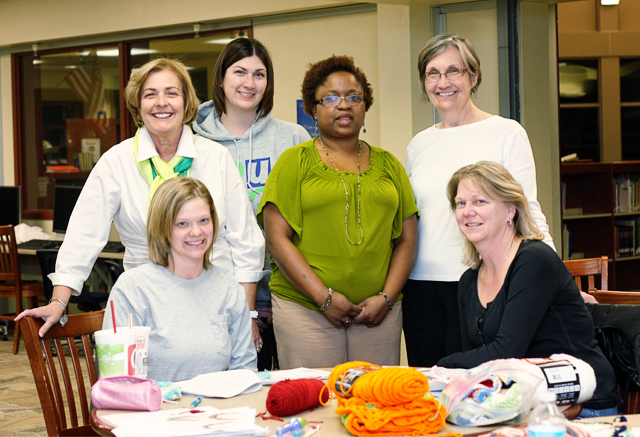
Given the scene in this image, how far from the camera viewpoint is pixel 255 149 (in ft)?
9.88

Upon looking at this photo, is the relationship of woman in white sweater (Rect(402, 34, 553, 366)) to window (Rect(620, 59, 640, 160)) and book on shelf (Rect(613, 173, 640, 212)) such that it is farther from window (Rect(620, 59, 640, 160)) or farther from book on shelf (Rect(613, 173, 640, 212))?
window (Rect(620, 59, 640, 160))

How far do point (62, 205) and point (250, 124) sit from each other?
443cm

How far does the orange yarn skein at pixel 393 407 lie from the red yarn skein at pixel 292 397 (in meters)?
0.15

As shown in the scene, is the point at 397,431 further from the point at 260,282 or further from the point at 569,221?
the point at 569,221

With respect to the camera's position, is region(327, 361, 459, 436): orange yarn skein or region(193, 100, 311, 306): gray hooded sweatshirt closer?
region(327, 361, 459, 436): orange yarn skein

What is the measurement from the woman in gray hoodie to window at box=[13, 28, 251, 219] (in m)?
4.03

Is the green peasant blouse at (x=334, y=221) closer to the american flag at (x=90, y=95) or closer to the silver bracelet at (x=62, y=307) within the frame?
the silver bracelet at (x=62, y=307)

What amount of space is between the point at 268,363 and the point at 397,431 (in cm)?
152

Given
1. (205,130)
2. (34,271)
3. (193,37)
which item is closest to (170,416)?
(205,130)

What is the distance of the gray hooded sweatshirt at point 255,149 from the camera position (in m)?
2.98

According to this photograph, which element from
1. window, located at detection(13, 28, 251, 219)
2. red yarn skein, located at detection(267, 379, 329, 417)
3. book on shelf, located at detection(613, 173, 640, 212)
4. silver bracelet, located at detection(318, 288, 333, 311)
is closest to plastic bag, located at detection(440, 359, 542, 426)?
red yarn skein, located at detection(267, 379, 329, 417)

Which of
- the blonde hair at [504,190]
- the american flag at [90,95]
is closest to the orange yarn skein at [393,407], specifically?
the blonde hair at [504,190]

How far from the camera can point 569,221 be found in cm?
665

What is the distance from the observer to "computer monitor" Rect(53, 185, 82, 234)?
270 inches
